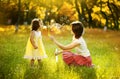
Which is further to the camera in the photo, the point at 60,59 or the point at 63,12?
the point at 63,12

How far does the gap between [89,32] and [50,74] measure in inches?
66.4

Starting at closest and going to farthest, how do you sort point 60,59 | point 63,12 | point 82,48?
point 82,48, point 60,59, point 63,12

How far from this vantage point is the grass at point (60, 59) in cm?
444

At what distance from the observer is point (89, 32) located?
237 inches

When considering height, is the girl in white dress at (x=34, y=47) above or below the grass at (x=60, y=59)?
above

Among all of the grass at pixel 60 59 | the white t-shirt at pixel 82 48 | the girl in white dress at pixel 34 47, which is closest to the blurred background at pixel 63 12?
the grass at pixel 60 59

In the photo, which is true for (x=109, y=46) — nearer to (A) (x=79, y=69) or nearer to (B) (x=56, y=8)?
(B) (x=56, y=8)

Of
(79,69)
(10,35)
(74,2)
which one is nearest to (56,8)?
(74,2)

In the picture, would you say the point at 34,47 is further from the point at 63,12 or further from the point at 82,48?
the point at 63,12

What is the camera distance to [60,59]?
5027 millimetres

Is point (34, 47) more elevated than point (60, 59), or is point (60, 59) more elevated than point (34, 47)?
point (34, 47)

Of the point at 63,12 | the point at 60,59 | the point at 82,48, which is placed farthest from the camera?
the point at 63,12

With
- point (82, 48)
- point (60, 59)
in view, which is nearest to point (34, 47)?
point (60, 59)

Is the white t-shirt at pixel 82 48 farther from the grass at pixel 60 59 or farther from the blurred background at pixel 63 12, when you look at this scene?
the blurred background at pixel 63 12
